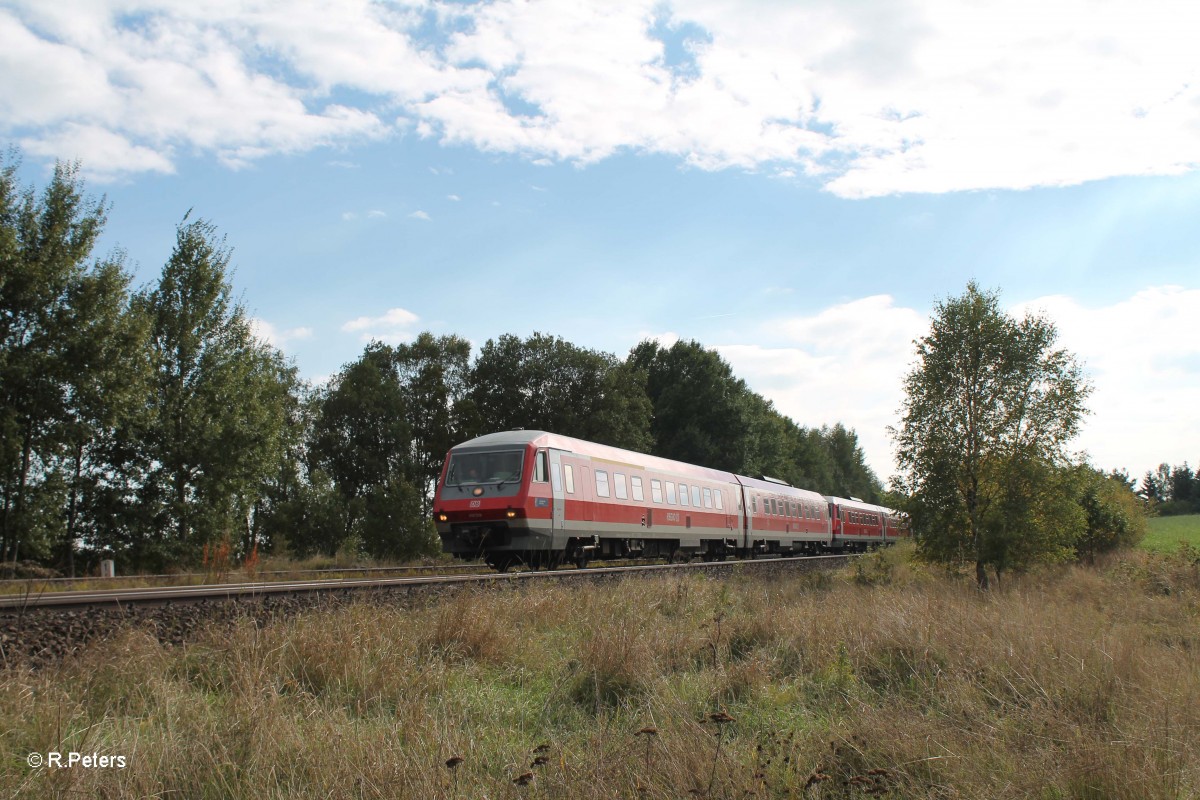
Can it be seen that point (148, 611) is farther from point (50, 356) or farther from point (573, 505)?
point (50, 356)

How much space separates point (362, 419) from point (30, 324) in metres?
26.1

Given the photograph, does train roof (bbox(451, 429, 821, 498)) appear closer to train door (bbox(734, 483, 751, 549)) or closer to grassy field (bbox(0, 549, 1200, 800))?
train door (bbox(734, 483, 751, 549))

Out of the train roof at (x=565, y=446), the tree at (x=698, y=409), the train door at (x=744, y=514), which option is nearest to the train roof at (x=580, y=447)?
the train roof at (x=565, y=446)

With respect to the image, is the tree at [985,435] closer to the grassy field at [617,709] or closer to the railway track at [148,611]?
the grassy field at [617,709]

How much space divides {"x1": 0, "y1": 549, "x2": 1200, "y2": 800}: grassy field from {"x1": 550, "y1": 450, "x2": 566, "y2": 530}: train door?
25.4 ft

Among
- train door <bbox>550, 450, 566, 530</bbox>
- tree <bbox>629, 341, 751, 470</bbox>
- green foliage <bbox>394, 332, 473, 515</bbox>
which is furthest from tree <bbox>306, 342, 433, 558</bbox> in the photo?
train door <bbox>550, 450, 566, 530</bbox>

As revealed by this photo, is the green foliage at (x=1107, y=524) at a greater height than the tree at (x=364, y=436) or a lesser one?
lesser

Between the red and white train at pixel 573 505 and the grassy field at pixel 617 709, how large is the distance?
729cm

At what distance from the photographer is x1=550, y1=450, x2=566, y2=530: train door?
17.9 metres

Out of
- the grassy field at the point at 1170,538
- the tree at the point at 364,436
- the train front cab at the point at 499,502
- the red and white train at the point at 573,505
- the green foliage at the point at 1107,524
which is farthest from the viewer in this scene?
the tree at the point at 364,436

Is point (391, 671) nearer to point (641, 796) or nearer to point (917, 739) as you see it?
point (641, 796)

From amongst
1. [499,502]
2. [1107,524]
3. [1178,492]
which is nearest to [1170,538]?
[1107,524]

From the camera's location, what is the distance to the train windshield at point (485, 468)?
17.5 m

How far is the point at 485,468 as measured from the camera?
1797cm
